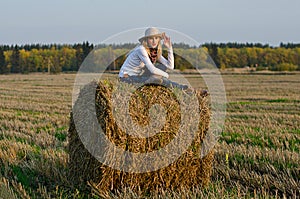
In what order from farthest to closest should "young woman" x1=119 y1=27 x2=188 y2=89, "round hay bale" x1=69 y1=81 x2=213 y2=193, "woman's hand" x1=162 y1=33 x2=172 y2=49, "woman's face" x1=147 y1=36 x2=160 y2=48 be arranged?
"woman's hand" x1=162 y1=33 x2=172 y2=49 < "woman's face" x1=147 y1=36 x2=160 y2=48 < "young woman" x1=119 y1=27 x2=188 y2=89 < "round hay bale" x1=69 y1=81 x2=213 y2=193

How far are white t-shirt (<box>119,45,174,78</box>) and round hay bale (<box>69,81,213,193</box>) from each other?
0.49 m

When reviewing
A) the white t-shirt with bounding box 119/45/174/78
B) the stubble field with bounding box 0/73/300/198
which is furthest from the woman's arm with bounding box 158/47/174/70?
the stubble field with bounding box 0/73/300/198

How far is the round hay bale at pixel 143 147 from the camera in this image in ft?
16.6

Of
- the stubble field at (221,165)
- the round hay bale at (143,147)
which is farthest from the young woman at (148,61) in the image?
the stubble field at (221,165)

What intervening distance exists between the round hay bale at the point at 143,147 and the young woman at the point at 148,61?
38 cm

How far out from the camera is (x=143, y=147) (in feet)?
16.9

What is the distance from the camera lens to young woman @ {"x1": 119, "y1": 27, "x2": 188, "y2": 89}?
224 inches

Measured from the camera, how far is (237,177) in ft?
19.1

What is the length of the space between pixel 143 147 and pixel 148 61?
125 centimetres

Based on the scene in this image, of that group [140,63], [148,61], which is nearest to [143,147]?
[148,61]

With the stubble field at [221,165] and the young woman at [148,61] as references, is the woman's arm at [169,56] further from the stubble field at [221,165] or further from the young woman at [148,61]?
the stubble field at [221,165]

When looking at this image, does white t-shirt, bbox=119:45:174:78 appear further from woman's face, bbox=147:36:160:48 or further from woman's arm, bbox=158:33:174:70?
woman's face, bbox=147:36:160:48

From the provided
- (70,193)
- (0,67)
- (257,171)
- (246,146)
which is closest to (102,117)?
(70,193)

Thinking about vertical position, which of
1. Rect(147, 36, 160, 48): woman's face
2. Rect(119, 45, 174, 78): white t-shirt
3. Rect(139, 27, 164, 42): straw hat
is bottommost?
Rect(119, 45, 174, 78): white t-shirt
